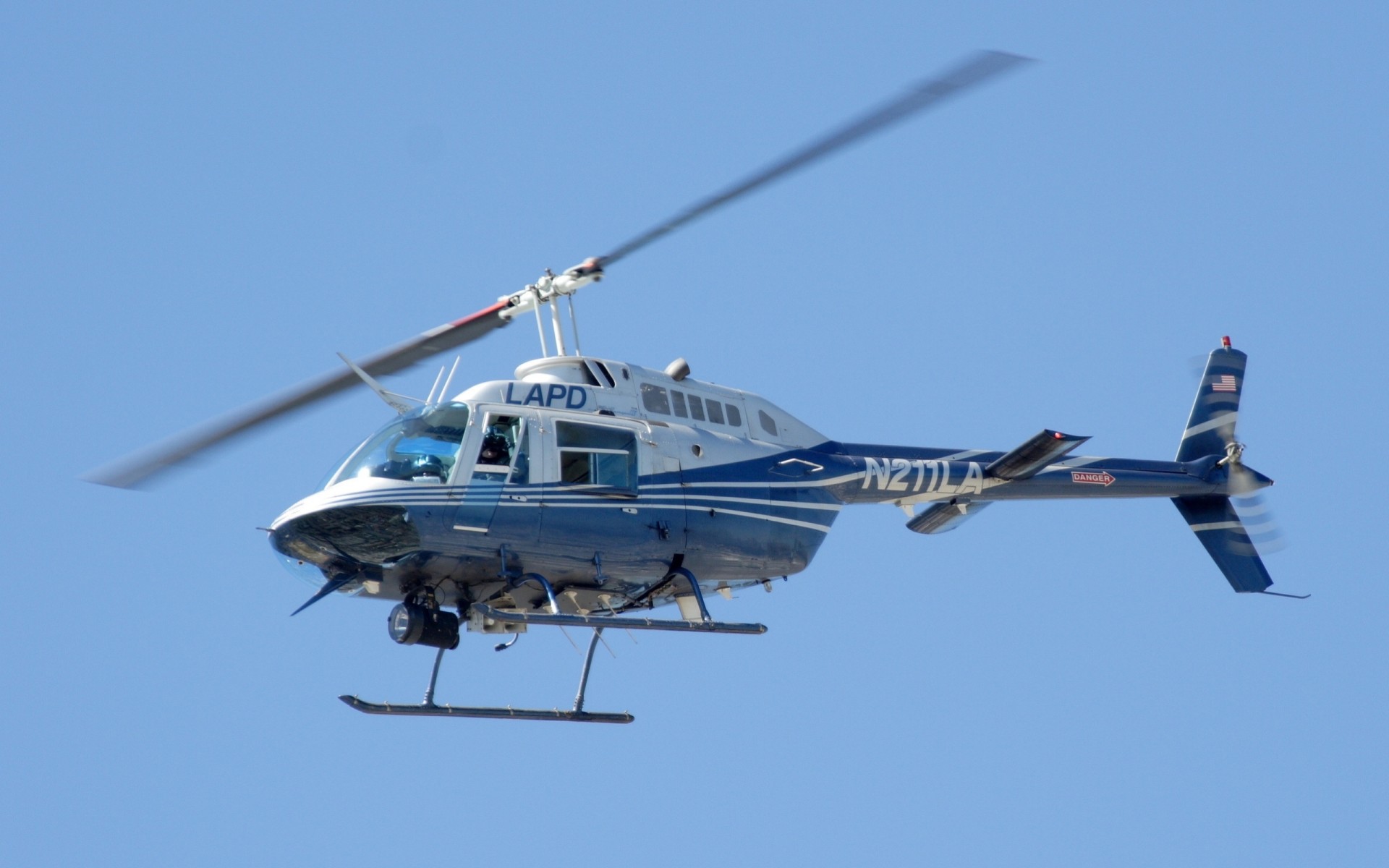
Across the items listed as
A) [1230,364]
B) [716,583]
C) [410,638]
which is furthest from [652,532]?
[1230,364]

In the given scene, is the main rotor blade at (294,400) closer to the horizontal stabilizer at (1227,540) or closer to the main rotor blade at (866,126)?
the main rotor blade at (866,126)

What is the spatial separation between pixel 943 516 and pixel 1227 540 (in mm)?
3577

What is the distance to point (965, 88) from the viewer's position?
1325cm

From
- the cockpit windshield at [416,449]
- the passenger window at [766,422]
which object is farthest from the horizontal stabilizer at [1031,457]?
the cockpit windshield at [416,449]

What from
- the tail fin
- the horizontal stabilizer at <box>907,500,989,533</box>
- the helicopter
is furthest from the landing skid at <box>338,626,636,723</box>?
the tail fin

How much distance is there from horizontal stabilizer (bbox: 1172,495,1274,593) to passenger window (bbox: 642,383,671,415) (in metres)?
6.83

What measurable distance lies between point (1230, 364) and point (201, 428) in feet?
39.3

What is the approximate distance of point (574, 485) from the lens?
15.0 metres

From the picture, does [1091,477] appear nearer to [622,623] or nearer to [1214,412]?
[1214,412]

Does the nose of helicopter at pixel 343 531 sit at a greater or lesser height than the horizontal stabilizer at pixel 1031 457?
lesser

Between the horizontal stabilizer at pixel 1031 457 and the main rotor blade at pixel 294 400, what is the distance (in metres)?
5.26

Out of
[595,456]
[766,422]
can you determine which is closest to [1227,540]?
[766,422]

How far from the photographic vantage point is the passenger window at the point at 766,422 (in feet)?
55.2

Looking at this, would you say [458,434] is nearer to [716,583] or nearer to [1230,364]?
[716,583]
